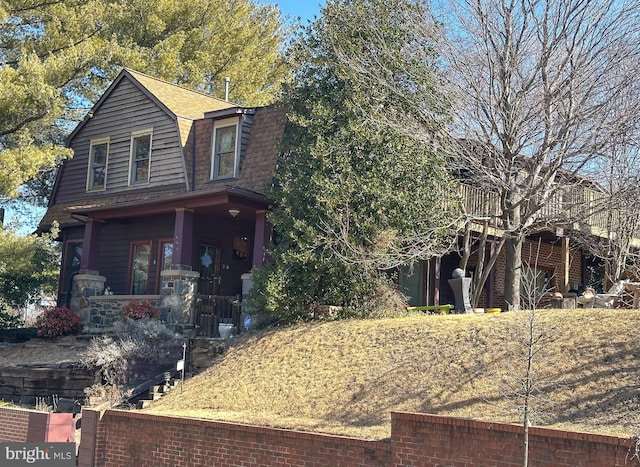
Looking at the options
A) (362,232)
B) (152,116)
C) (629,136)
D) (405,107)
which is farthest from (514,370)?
(152,116)

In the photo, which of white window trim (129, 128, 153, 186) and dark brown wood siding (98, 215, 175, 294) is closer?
dark brown wood siding (98, 215, 175, 294)

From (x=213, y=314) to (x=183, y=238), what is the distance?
1.95 m

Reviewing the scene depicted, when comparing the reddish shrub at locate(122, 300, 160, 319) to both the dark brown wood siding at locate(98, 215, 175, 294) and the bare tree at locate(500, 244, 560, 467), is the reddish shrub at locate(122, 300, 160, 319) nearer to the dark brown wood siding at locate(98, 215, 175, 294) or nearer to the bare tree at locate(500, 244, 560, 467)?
the dark brown wood siding at locate(98, 215, 175, 294)

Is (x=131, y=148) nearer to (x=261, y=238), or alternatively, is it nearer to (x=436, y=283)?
(x=261, y=238)

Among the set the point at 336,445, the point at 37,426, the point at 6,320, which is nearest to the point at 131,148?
the point at 6,320

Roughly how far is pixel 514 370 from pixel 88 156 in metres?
16.7

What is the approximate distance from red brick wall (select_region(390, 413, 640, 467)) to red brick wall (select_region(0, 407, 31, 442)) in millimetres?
7070

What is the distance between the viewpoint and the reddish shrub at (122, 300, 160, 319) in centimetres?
1823

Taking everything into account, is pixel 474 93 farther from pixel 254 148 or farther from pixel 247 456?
pixel 247 456

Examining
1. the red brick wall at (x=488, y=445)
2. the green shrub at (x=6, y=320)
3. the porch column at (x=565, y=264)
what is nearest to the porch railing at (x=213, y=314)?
the green shrub at (x=6, y=320)

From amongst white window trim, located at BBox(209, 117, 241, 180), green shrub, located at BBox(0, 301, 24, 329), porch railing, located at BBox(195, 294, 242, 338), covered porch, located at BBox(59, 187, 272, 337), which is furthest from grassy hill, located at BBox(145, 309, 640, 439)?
green shrub, located at BBox(0, 301, 24, 329)

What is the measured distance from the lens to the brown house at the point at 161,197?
18.8 meters

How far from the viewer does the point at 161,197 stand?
19125mm

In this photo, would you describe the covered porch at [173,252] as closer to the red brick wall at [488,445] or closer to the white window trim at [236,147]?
the white window trim at [236,147]
